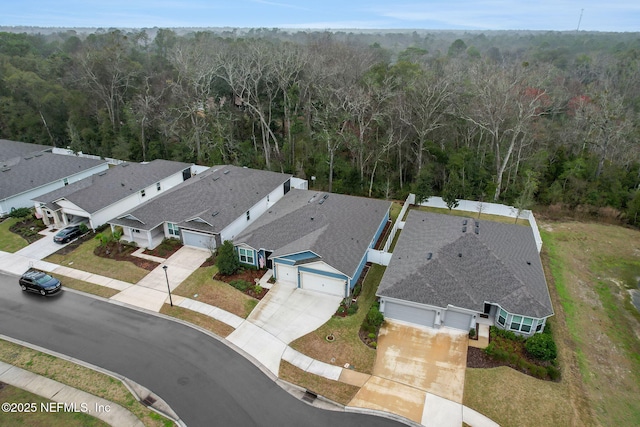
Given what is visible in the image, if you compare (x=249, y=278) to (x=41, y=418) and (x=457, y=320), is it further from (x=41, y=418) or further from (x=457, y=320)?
(x=457, y=320)

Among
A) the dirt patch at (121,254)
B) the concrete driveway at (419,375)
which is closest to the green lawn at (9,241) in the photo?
the dirt patch at (121,254)

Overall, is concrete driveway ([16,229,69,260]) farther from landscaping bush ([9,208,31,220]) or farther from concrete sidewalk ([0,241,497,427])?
landscaping bush ([9,208,31,220])

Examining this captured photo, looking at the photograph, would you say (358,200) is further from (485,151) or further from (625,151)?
(625,151)

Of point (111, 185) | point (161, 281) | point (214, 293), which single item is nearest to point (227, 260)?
point (214, 293)

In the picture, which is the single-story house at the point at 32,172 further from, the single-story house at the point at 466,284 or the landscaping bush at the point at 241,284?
the single-story house at the point at 466,284

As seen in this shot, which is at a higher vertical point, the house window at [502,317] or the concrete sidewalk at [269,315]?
the house window at [502,317]

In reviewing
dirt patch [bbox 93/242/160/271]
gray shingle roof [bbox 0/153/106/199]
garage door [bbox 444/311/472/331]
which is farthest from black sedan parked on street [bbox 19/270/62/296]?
garage door [bbox 444/311/472/331]

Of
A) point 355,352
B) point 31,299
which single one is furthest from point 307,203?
point 31,299
